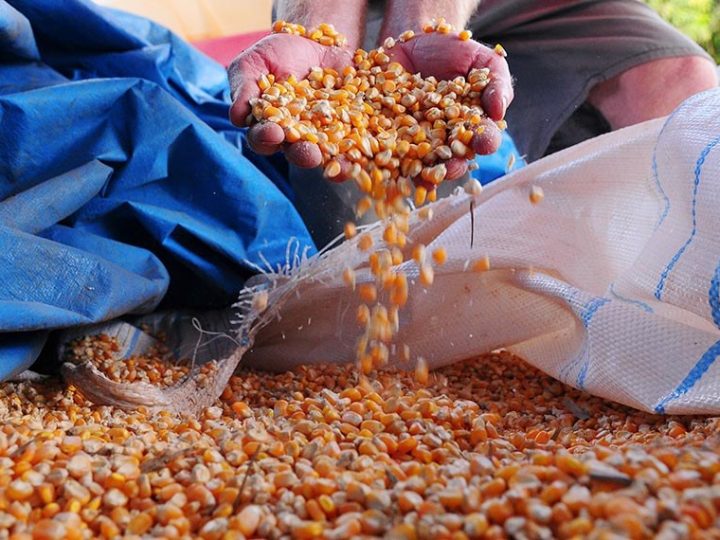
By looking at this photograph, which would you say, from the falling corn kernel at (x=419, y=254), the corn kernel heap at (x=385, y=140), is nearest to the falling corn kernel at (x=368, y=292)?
the corn kernel heap at (x=385, y=140)

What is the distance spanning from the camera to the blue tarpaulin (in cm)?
166

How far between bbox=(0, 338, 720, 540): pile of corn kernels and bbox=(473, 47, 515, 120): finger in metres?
0.57

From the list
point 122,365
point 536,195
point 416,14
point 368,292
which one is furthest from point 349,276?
point 416,14

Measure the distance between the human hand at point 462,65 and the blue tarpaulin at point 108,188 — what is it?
1.44 feet

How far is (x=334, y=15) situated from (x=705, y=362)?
1.29 m

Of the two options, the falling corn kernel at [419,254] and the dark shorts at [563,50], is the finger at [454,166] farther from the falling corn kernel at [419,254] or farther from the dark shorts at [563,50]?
the dark shorts at [563,50]

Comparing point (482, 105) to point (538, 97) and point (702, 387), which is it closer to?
point (702, 387)

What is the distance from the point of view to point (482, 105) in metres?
1.68

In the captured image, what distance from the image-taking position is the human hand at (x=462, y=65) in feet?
5.18

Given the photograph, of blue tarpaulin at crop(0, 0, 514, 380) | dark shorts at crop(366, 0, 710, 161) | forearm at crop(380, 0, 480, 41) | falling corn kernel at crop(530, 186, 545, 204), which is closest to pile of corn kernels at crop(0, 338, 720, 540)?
blue tarpaulin at crop(0, 0, 514, 380)

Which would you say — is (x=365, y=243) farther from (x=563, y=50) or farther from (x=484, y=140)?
(x=563, y=50)

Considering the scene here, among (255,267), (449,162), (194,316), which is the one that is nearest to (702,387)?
(449,162)

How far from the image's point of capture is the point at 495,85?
168cm

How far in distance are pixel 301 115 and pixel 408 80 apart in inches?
11.7
